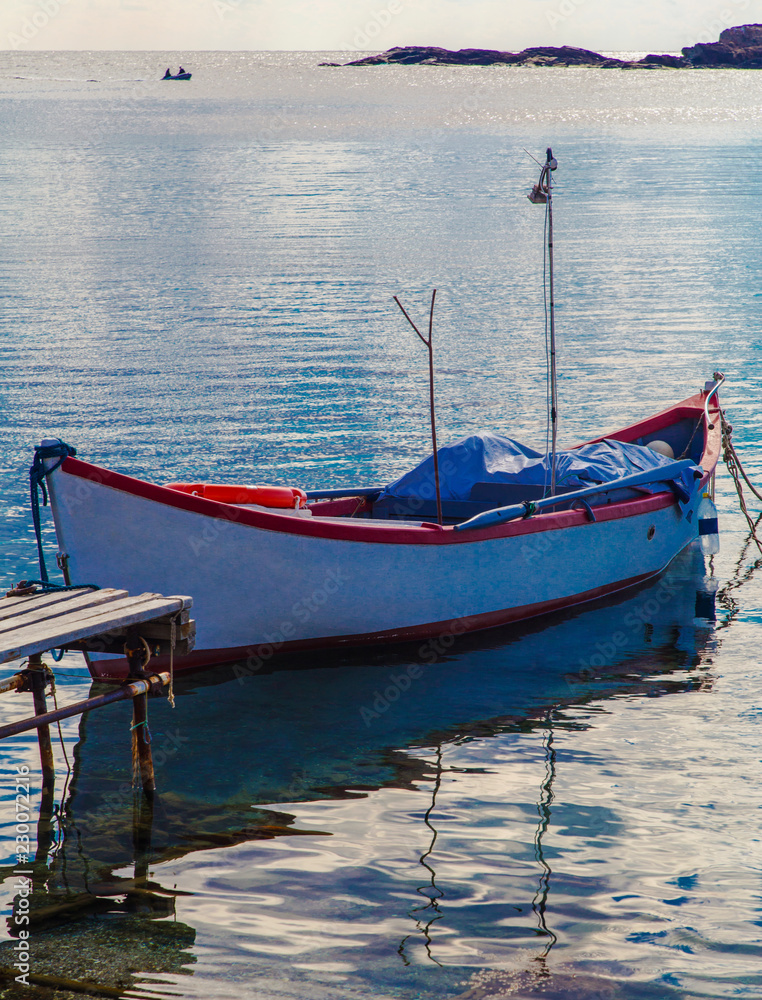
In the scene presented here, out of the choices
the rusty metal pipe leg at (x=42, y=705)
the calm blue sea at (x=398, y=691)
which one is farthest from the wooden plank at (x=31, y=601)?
the calm blue sea at (x=398, y=691)

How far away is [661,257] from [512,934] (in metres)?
27.2

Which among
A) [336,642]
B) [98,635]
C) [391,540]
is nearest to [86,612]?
[98,635]

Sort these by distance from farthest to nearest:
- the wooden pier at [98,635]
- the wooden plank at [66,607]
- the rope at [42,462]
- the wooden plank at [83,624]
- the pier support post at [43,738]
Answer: the rope at [42,462]
the pier support post at [43,738]
the wooden plank at [66,607]
the wooden pier at [98,635]
the wooden plank at [83,624]

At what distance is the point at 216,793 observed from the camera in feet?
23.6

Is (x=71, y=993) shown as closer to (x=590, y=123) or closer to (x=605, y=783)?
(x=605, y=783)

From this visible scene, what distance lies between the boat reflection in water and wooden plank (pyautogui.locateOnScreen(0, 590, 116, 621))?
1.35m

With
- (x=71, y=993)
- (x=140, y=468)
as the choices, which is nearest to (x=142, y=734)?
(x=71, y=993)

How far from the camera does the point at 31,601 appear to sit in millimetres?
6859

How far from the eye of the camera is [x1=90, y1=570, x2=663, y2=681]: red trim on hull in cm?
863

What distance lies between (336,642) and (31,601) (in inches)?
121

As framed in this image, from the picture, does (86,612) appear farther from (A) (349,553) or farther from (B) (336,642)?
(B) (336,642)

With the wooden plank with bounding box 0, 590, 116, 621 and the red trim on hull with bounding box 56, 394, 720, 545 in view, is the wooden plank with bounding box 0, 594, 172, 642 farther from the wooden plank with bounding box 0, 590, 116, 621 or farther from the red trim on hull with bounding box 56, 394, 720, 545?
the red trim on hull with bounding box 56, 394, 720, 545

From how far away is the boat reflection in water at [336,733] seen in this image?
6.29 meters

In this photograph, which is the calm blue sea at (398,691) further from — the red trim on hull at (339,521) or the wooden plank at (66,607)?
the wooden plank at (66,607)
